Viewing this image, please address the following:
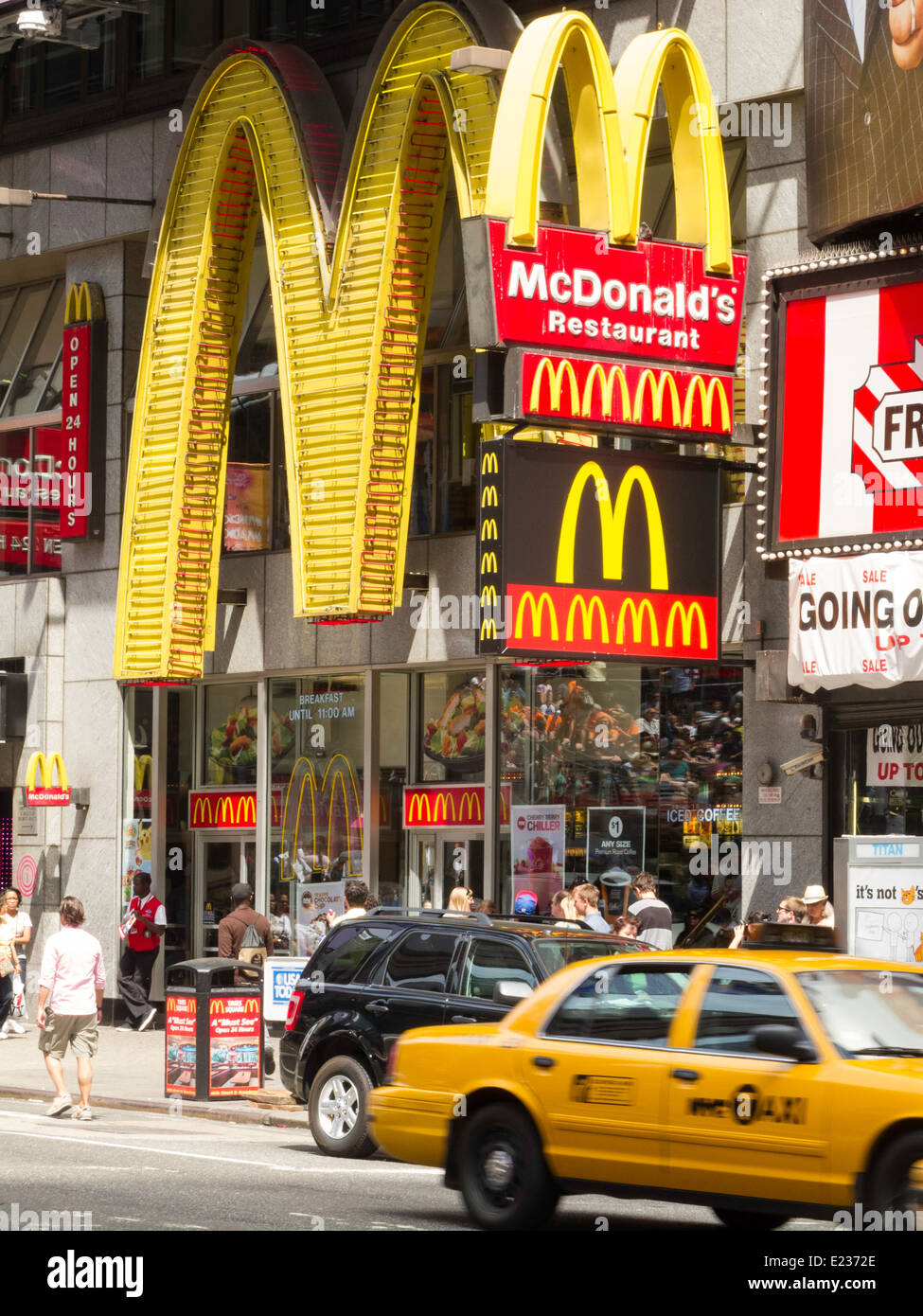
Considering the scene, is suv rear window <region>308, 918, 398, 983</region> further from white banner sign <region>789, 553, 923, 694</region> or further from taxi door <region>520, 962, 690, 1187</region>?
white banner sign <region>789, 553, 923, 694</region>

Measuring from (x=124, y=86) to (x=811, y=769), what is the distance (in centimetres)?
1406

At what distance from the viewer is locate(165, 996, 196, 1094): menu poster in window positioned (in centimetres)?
1822

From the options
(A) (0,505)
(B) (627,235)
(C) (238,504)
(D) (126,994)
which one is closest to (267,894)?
(D) (126,994)

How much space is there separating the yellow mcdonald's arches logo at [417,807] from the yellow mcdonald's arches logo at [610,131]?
7239 mm

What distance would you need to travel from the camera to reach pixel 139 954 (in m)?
26.9

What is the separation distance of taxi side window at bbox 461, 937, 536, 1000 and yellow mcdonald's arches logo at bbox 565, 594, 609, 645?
16.6 feet

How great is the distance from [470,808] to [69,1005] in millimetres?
7031

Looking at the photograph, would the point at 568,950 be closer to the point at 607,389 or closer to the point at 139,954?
the point at 607,389

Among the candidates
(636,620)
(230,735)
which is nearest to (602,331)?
(636,620)

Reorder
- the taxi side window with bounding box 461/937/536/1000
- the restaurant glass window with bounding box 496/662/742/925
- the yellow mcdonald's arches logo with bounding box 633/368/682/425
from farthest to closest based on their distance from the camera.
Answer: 1. the restaurant glass window with bounding box 496/662/742/925
2. the yellow mcdonald's arches logo with bounding box 633/368/682/425
3. the taxi side window with bounding box 461/937/536/1000

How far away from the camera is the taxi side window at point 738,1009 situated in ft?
33.9

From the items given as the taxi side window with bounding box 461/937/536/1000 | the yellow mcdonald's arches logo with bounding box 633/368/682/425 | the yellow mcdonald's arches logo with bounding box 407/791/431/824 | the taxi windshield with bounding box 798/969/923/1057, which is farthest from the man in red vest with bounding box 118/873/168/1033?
the taxi windshield with bounding box 798/969/923/1057

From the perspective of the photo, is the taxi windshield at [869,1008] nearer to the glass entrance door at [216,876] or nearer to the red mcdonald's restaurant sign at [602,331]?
the red mcdonald's restaurant sign at [602,331]
